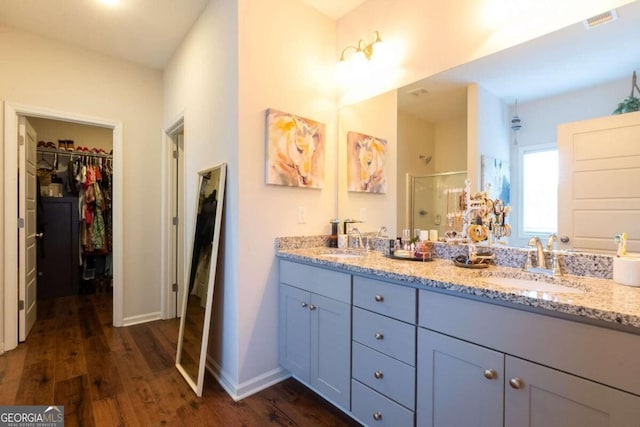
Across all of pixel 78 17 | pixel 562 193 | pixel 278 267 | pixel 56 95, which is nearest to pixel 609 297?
pixel 562 193

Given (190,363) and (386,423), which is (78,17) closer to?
(190,363)

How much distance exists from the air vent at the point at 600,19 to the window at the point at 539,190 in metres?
0.54

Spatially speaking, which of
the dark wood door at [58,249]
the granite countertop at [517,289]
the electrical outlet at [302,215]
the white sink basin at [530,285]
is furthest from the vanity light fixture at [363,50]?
the dark wood door at [58,249]

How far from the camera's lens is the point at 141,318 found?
326 centimetres

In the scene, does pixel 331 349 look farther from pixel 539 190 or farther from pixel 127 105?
pixel 127 105

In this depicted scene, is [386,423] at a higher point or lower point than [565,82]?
lower

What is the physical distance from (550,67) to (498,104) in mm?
265

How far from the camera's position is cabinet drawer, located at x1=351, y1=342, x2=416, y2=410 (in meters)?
1.36

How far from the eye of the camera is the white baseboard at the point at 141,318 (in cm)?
317

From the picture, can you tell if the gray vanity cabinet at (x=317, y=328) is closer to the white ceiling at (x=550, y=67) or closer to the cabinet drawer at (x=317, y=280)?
the cabinet drawer at (x=317, y=280)

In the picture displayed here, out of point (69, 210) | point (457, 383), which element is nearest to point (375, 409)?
point (457, 383)

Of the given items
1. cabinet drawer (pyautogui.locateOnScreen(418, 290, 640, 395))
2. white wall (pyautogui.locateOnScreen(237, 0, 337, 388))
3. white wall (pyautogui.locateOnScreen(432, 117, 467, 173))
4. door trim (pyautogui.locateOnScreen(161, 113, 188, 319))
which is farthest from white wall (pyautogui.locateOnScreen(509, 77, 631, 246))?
door trim (pyautogui.locateOnScreen(161, 113, 188, 319))

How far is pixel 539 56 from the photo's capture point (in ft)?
5.06

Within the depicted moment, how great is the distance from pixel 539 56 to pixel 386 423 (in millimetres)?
1963
